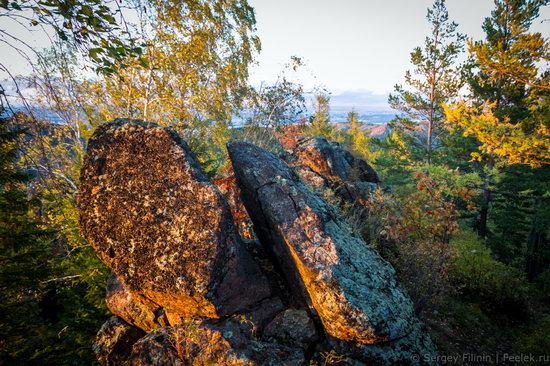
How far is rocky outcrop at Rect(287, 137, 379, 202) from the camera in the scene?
14.3 metres

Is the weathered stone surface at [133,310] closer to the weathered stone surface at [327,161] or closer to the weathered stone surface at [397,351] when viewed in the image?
the weathered stone surface at [397,351]

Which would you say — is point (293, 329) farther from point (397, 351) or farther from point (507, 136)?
point (507, 136)

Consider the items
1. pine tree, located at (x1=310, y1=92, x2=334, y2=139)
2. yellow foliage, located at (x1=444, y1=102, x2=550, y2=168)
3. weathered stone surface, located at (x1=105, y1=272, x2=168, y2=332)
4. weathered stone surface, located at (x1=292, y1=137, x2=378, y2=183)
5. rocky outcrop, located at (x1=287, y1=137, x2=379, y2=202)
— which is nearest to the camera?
weathered stone surface, located at (x1=105, y1=272, x2=168, y2=332)

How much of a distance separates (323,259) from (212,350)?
7.41 ft

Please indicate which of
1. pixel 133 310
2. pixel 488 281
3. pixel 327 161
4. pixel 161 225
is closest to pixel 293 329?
pixel 161 225

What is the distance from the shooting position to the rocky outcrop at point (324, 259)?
424 centimetres

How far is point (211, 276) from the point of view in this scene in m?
4.42

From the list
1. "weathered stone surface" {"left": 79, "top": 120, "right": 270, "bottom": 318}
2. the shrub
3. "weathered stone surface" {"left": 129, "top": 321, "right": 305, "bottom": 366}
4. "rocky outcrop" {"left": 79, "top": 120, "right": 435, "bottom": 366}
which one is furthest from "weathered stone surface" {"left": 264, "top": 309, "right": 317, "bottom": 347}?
the shrub

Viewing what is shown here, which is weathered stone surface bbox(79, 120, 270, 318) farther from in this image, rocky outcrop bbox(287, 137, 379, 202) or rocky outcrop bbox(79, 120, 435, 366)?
rocky outcrop bbox(287, 137, 379, 202)

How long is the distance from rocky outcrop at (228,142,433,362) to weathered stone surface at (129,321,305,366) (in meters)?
0.97

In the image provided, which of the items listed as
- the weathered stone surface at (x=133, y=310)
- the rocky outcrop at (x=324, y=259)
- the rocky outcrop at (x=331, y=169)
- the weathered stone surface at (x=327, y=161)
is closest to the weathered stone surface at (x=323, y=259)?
the rocky outcrop at (x=324, y=259)

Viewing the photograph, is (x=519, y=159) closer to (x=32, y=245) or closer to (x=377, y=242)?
(x=377, y=242)

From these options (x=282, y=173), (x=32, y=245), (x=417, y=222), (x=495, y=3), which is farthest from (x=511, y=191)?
(x=32, y=245)

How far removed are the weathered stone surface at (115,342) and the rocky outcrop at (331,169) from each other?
388 inches
